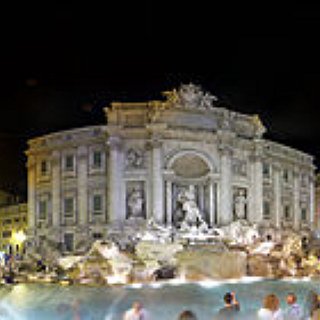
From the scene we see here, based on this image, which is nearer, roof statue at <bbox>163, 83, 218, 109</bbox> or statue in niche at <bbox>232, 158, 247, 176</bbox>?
roof statue at <bbox>163, 83, 218, 109</bbox>

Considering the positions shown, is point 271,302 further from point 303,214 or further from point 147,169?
point 303,214

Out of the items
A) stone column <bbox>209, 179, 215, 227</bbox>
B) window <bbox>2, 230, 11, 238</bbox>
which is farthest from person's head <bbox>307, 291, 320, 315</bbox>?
window <bbox>2, 230, 11, 238</bbox>

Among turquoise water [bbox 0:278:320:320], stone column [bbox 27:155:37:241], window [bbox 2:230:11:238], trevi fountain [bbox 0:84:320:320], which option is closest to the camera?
turquoise water [bbox 0:278:320:320]

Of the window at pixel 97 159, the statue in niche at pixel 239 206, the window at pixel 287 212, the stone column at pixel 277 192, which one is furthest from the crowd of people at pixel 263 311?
the window at pixel 287 212

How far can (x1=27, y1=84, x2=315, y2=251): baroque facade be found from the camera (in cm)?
4306

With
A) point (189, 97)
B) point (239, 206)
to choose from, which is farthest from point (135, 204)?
point (189, 97)

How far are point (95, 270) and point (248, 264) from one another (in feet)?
26.7

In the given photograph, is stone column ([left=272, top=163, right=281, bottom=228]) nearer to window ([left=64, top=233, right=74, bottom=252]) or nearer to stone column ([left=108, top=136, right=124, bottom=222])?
stone column ([left=108, top=136, right=124, bottom=222])

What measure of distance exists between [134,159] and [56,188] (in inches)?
283

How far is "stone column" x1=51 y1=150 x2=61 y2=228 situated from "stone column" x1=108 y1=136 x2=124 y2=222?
5138mm

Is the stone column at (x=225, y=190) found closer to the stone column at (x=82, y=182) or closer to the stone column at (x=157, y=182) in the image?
the stone column at (x=157, y=182)

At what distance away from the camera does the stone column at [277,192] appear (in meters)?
51.9

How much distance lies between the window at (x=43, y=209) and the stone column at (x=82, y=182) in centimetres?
382

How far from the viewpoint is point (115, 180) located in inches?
1690
